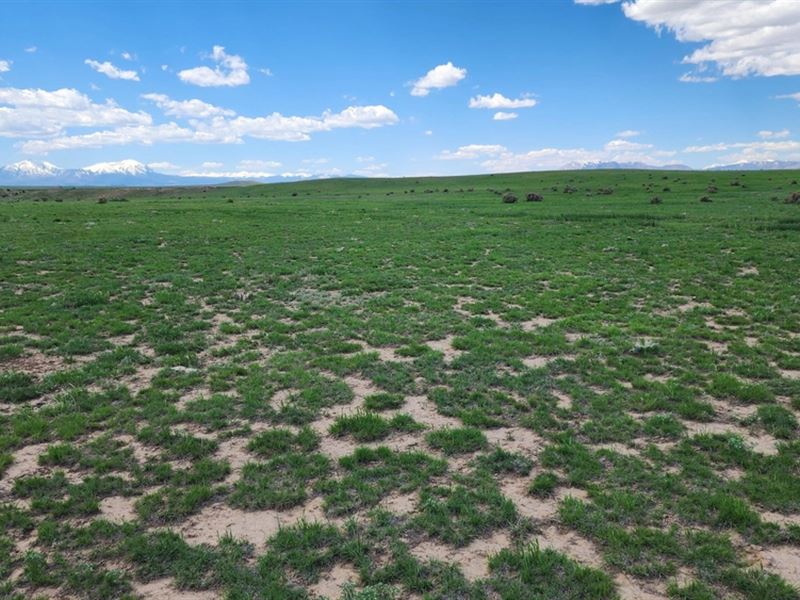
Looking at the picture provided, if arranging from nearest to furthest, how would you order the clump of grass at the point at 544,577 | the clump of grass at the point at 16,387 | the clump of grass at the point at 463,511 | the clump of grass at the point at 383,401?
the clump of grass at the point at 544,577 → the clump of grass at the point at 463,511 → the clump of grass at the point at 383,401 → the clump of grass at the point at 16,387

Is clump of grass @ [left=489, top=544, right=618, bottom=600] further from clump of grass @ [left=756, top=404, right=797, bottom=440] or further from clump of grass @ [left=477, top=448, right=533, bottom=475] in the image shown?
clump of grass @ [left=756, top=404, right=797, bottom=440]

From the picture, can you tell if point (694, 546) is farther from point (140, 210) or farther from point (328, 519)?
point (140, 210)

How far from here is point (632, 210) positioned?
52.9 m

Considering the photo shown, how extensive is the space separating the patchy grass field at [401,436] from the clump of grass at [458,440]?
4 cm

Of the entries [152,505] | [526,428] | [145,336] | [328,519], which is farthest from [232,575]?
[145,336]

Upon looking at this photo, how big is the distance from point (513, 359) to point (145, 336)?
1194cm

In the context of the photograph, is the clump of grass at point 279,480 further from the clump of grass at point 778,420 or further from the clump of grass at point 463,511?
the clump of grass at point 778,420

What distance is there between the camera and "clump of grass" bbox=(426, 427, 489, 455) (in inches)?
388

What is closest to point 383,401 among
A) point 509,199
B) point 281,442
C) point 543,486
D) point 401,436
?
point 401,436

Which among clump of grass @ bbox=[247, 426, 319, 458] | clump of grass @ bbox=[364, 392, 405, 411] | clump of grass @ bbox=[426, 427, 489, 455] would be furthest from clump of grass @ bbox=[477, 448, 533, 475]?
clump of grass @ bbox=[247, 426, 319, 458]

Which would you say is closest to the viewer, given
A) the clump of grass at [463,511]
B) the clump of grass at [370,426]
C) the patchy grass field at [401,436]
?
the patchy grass field at [401,436]

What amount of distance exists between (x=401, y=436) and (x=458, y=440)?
124 cm

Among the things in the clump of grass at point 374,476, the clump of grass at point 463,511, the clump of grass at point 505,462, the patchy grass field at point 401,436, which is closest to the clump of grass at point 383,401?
the patchy grass field at point 401,436

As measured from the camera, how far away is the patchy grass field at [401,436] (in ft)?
22.4
